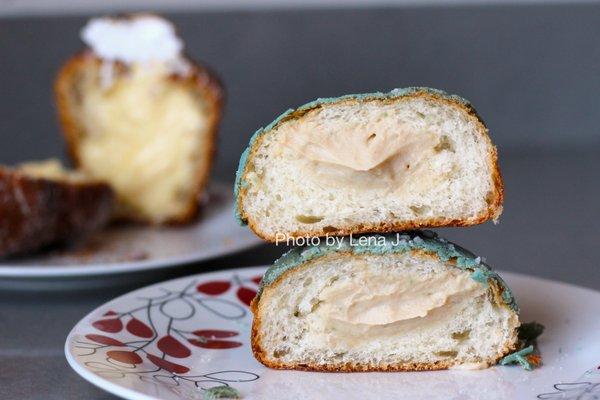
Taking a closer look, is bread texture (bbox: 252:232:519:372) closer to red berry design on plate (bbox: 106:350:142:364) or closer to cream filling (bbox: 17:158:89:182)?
red berry design on plate (bbox: 106:350:142:364)

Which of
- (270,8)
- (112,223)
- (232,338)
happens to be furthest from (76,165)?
(232,338)

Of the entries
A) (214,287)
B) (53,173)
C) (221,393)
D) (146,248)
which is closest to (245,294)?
(214,287)

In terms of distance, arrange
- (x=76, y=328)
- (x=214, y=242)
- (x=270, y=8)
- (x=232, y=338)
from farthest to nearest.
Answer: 1. (x=270, y=8)
2. (x=214, y=242)
3. (x=232, y=338)
4. (x=76, y=328)

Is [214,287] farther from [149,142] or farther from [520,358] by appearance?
[149,142]

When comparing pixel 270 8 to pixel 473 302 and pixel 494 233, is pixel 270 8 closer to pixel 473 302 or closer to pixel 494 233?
pixel 494 233

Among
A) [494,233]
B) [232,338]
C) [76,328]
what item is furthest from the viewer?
[494,233]

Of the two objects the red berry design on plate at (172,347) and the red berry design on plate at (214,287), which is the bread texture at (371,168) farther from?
the red berry design on plate at (214,287)

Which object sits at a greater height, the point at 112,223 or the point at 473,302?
the point at 473,302
